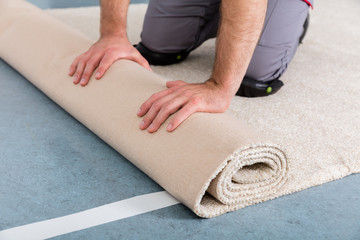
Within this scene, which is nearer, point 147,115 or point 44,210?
point 44,210

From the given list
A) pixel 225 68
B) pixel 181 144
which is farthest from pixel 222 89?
pixel 181 144

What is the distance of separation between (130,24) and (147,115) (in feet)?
5.30

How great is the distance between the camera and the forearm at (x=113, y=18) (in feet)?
5.73

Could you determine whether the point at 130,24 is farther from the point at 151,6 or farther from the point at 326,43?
the point at 326,43

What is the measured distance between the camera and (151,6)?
2.29 m

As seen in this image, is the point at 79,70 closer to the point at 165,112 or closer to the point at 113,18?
the point at 113,18

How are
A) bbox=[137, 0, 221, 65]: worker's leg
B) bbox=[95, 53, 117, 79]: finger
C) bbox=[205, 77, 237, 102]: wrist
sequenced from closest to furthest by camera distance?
1. bbox=[205, 77, 237, 102]: wrist
2. bbox=[95, 53, 117, 79]: finger
3. bbox=[137, 0, 221, 65]: worker's leg

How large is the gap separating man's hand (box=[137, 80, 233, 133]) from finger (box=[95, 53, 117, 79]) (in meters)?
0.27

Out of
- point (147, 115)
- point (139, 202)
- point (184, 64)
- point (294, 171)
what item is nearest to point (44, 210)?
point (139, 202)

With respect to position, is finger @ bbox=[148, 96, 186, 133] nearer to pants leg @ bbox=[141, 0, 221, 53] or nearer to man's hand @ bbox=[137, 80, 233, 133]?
man's hand @ bbox=[137, 80, 233, 133]

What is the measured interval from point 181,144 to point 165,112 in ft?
0.39

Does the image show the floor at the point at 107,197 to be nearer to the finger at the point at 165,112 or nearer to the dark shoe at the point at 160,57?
the finger at the point at 165,112

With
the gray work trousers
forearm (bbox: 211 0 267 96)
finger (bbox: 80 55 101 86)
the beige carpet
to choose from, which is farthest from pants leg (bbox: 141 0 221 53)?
forearm (bbox: 211 0 267 96)

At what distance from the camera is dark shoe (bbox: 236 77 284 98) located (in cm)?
196
